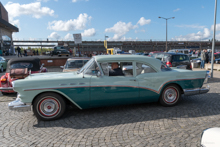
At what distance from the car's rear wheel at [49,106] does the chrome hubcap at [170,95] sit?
306 centimetres

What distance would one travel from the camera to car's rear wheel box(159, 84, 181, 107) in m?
5.17

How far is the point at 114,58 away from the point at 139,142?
242cm

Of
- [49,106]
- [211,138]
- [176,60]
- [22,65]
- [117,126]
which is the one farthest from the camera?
[176,60]

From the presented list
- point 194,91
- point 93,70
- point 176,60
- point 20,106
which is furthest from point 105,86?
point 176,60

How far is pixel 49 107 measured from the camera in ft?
14.2

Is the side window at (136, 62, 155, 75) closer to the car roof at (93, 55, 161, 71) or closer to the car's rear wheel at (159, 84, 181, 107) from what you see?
the car roof at (93, 55, 161, 71)

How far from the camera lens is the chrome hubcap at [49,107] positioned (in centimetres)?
429

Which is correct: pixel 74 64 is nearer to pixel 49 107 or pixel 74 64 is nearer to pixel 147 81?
pixel 49 107

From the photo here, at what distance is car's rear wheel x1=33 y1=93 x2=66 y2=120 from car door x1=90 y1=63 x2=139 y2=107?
825mm

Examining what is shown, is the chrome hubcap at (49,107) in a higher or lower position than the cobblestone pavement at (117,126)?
higher

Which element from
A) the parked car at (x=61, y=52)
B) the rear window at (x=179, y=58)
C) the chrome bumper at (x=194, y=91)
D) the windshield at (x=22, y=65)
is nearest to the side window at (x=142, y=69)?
the chrome bumper at (x=194, y=91)

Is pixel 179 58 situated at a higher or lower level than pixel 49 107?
higher

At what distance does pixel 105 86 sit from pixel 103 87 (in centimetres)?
6

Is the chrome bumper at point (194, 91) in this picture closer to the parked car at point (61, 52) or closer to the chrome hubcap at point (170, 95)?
the chrome hubcap at point (170, 95)
